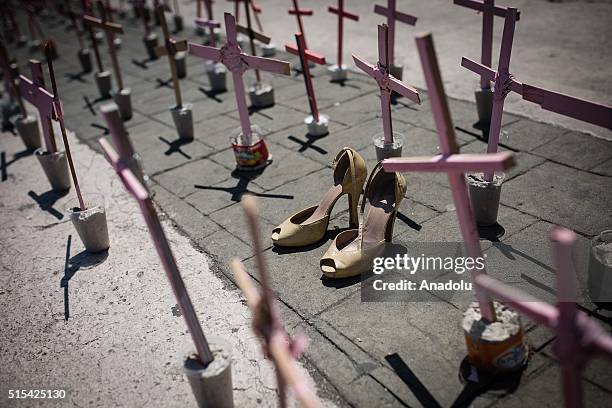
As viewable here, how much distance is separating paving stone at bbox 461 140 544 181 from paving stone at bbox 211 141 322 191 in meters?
1.56

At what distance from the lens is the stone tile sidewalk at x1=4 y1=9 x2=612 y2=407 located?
3184mm

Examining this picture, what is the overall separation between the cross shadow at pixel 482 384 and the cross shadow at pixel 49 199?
4227 mm

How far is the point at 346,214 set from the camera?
4887 millimetres

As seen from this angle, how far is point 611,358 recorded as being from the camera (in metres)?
2.01

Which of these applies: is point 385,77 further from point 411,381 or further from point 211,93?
point 211,93

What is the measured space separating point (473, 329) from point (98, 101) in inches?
304

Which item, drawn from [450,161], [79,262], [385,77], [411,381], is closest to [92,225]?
[79,262]

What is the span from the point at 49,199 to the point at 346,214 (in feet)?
10.7

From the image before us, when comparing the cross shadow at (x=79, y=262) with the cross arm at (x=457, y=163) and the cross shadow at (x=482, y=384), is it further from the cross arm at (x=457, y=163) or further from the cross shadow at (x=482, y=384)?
the cross shadow at (x=482, y=384)

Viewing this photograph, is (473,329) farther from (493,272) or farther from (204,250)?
(204,250)

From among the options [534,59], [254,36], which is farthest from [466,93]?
[254,36]

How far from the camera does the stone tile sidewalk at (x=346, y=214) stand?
10.4ft

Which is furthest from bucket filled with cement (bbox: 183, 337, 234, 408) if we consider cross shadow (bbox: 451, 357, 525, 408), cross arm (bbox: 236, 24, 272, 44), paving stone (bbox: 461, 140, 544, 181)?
cross arm (bbox: 236, 24, 272, 44)

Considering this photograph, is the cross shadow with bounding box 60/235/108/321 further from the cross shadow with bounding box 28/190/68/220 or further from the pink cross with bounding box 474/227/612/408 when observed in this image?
the pink cross with bounding box 474/227/612/408
